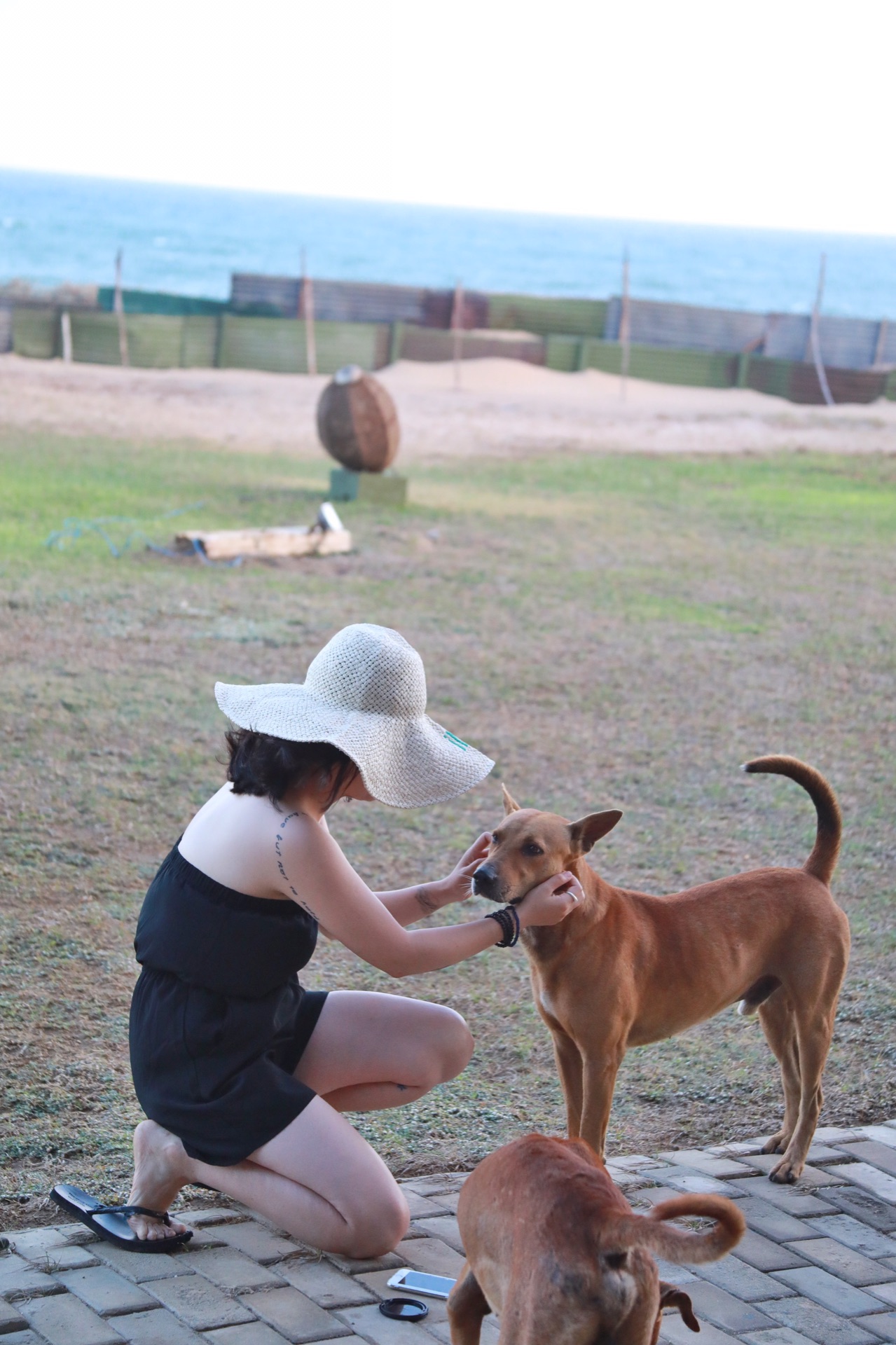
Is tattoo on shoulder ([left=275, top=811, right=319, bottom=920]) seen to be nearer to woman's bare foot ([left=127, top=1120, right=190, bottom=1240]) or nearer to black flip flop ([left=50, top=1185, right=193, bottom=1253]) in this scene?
woman's bare foot ([left=127, top=1120, right=190, bottom=1240])

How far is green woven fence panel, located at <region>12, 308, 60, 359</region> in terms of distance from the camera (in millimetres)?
23547

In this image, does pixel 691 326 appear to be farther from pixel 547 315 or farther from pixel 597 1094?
pixel 597 1094

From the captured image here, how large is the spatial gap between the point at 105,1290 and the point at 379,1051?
2.76 feet

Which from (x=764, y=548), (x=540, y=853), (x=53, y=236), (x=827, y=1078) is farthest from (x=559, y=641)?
(x=53, y=236)

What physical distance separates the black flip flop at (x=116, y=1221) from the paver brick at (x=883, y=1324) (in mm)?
1453

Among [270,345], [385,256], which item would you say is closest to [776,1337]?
[270,345]

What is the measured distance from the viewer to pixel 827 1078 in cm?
406

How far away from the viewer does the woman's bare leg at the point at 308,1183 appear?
9.41 ft

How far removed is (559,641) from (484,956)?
175 inches

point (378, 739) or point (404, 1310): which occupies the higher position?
point (378, 739)

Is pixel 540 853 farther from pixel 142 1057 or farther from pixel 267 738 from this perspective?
pixel 142 1057

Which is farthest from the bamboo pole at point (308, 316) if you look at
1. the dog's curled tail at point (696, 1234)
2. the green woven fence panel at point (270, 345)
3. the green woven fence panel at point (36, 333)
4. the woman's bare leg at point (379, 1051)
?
the dog's curled tail at point (696, 1234)

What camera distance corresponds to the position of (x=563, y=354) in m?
28.2

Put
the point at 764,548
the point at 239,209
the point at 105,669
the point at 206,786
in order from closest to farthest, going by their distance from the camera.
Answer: the point at 206,786
the point at 105,669
the point at 764,548
the point at 239,209
